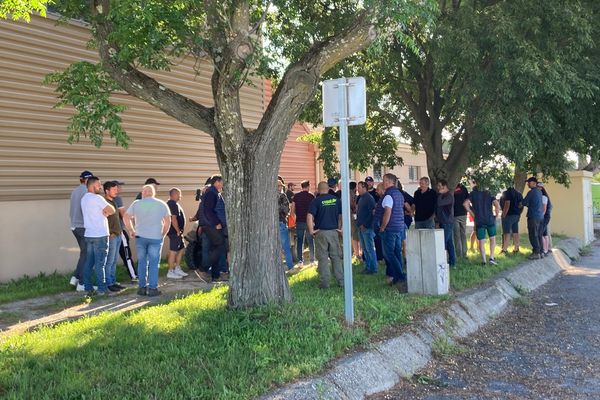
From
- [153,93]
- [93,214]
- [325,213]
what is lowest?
[325,213]

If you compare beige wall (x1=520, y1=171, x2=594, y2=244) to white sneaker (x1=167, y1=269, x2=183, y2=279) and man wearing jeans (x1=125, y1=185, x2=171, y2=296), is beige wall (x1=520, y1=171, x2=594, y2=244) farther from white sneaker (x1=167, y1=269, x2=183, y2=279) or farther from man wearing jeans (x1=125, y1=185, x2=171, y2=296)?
man wearing jeans (x1=125, y1=185, x2=171, y2=296)

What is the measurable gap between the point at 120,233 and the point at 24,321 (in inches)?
95.8

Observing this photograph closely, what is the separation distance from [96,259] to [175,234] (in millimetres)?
1911

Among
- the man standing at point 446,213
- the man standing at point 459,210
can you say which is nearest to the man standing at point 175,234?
the man standing at point 446,213

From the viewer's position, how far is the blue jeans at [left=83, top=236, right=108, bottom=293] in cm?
812

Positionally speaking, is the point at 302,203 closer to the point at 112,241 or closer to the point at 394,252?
the point at 394,252

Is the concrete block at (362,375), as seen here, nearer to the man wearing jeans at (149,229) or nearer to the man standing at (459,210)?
the man wearing jeans at (149,229)

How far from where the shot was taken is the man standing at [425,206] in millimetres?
10773

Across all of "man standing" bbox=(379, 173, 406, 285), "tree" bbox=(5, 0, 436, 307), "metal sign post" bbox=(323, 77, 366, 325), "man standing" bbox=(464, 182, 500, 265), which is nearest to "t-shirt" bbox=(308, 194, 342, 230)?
"man standing" bbox=(379, 173, 406, 285)

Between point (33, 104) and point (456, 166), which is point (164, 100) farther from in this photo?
point (456, 166)

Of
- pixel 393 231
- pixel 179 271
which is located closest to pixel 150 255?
pixel 179 271

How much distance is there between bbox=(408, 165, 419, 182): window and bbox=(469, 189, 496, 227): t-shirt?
1776 centimetres

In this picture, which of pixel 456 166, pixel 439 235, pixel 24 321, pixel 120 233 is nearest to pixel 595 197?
pixel 456 166

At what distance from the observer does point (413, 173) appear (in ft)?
99.3
